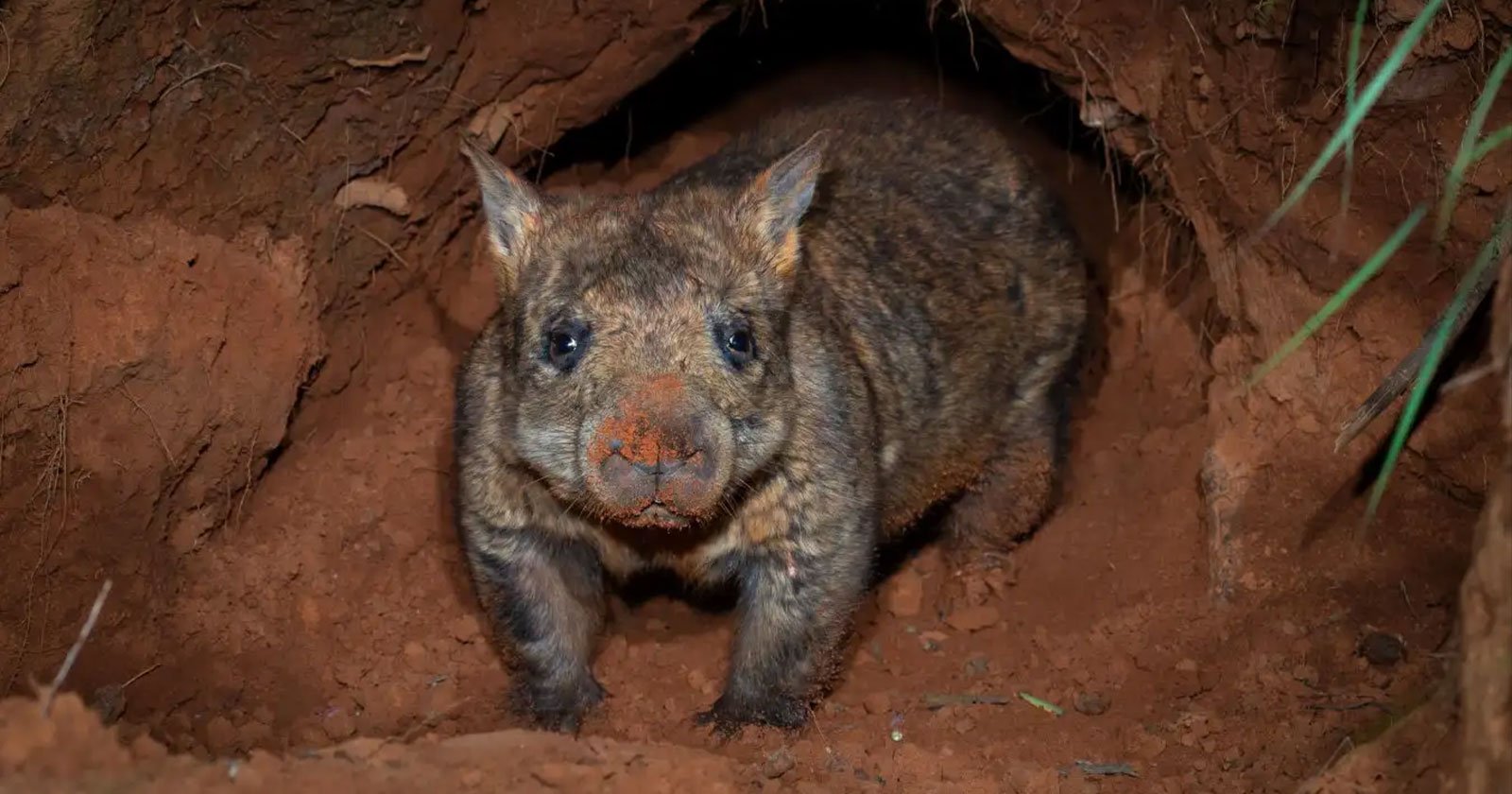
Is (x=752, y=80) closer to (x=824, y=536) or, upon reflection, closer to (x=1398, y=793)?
(x=824, y=536)

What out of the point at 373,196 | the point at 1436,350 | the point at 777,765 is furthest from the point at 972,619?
the point at 373,196

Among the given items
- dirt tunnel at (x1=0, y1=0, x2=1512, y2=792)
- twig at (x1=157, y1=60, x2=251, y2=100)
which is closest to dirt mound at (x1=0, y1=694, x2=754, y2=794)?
dirt tunnel at (x1=0, y1=0, x2=1512, y2=792)

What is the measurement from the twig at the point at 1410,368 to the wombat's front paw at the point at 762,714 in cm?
186

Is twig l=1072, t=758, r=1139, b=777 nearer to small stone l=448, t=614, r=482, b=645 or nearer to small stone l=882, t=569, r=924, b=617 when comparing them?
small stone l=882, t=569, r=924, b=617

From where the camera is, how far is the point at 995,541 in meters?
6.00

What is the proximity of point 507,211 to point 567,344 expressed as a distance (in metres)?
0.70

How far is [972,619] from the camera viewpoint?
557 cm

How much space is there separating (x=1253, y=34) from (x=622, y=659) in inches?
120

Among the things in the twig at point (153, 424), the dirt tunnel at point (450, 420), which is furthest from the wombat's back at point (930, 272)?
the twig at point (153, 424)

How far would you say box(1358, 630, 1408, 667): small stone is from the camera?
4297 mm

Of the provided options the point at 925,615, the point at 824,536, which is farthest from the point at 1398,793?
the point at 925,615

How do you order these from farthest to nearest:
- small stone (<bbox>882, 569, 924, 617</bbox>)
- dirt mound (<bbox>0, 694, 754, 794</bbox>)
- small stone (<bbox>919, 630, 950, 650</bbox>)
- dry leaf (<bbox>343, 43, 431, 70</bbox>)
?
small stone (<bbox>882, 569, 924, 617</bbox>), small stone (<bbox>919, 630, 950, 650</bbox>), dry leaf (<bbox>343, 43, 431, 70</bbox>), dirt mound (<bbox>0, 694, 754, 794</bbox>)

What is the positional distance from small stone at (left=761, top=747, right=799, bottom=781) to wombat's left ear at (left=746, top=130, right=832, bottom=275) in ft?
5.02

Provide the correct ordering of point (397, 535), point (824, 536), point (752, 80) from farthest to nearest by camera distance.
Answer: point (752, 80)
point (397, 535)
point (824, 536)
